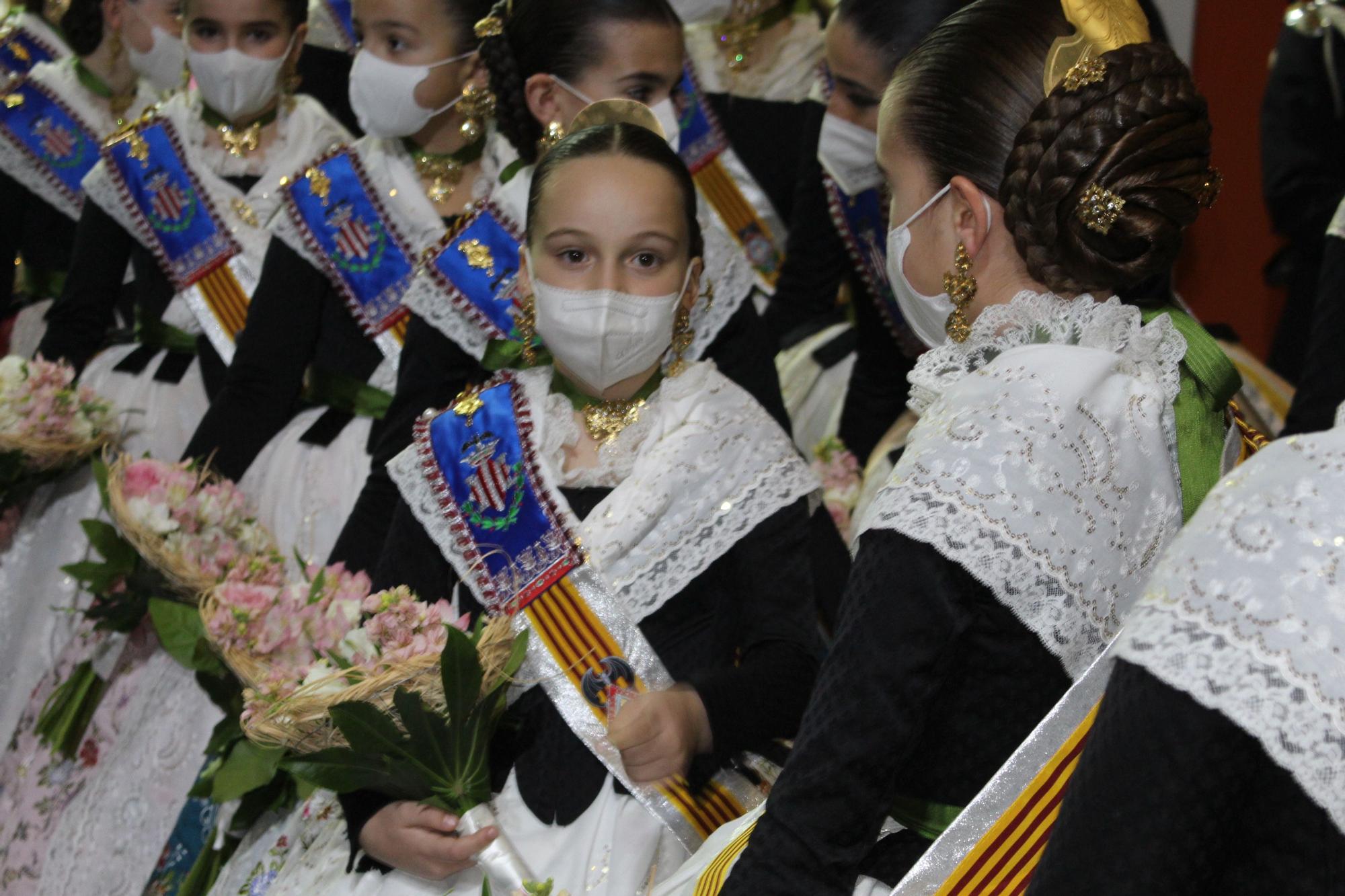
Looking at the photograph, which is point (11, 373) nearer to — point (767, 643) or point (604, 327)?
point (604, 327)

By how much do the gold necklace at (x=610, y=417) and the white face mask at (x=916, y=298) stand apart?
575 mm

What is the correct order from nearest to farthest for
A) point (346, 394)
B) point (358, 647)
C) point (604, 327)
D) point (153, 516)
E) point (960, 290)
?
point (960, 290) < point (358, 647) < point (604, 327) < point (153, 516) < point (346, 394)

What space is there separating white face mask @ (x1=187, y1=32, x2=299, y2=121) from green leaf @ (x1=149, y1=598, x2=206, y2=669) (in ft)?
4.53

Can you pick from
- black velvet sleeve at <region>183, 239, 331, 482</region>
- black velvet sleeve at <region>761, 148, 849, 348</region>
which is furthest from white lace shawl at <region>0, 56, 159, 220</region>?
black velvet sleeve at <region>761, 148, 849, 348</region>

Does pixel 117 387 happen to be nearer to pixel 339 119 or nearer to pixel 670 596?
pixel 339 119

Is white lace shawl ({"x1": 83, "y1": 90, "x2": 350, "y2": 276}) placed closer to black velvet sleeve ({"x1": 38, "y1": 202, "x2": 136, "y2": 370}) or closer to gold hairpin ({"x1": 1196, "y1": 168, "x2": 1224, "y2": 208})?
black velvet sleeve ({"x1": 38, "y1": 202, "x2": 136, "y2": 370})

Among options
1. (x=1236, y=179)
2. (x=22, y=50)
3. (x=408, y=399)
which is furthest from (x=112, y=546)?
(x=1236, y=179)

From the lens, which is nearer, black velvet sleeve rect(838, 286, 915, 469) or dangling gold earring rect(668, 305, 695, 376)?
dangling gold earring rect(668, 305, 695, 376)

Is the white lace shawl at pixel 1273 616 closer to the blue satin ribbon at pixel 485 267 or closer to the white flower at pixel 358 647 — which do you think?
the white flower at pixel 358 647

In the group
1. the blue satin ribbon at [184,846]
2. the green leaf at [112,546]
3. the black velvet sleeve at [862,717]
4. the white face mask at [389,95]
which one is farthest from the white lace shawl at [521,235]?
the black velvet sleeve at [862,717]

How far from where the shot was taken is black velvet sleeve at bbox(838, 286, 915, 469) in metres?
3.33

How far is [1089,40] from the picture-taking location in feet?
5.10

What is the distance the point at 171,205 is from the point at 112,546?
1004 millimetres

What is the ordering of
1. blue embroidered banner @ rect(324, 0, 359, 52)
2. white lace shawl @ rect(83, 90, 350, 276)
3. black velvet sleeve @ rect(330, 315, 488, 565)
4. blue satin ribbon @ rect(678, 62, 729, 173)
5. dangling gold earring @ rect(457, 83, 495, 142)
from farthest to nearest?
blue embroidered banner @ rect(324, 0, 359, 52) < blue satin ribbon @ rect(678, 62, 729, 173) < white lace shawl @ rect(83, 90, 350, 276) < dangling gold earring @ rect(457, 83, 495, 142) < black velvet sleeve @ rect(330, 315, 488, 565)
